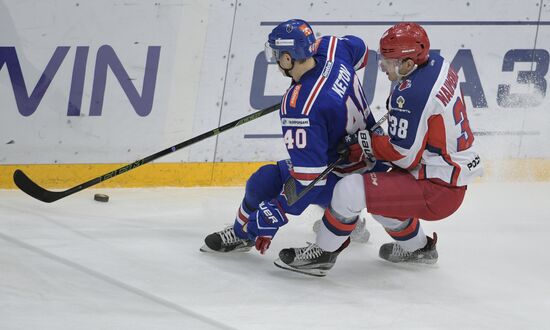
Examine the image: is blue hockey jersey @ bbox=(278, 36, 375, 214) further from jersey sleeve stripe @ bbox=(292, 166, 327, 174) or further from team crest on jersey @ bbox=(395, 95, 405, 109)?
team crest on jersey @ bbox=(395, 95, 405, 109)

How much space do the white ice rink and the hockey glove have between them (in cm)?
14

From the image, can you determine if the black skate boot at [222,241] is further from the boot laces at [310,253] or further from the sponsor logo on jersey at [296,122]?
the sponsor logo on jersey at [296,122]

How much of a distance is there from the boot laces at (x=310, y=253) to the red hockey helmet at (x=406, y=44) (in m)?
0.82

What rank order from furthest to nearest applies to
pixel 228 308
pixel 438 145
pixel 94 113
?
pixel 94 113 < pixel 438 145 < pixel 228 308

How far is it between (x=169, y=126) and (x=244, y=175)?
1.63 feet

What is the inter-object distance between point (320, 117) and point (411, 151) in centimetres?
37

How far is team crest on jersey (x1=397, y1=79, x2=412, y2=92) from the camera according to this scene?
3699 mm

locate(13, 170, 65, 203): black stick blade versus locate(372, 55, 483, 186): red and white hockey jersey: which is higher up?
locate(372, 55, 483, 186): red and white hockey jersey

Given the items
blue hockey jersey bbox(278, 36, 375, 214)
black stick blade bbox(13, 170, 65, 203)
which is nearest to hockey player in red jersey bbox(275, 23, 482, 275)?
blue hockey jersey bbox(278, 36, 375, 214)

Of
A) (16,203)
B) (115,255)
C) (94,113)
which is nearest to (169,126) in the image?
(94,113)

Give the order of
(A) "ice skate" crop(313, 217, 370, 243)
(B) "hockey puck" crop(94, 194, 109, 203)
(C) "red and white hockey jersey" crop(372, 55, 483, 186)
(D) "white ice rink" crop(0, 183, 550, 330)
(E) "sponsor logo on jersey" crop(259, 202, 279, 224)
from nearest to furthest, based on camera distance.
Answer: (D) "white ice rink" crop(0, 183, 550, 330)
(C) "red and white hockey jersey" crop(372, 55, 483, 186)
(E) "sponsor logo on jersey" crop(259, 202, 279, 224)
(A) "ice skate" crop(313, 217, 370, 243)
(B) "hockey puck" crop(94, 194, 109, 203)

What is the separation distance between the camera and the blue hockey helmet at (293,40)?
12.3 feet

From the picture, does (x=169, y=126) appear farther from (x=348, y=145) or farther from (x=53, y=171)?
(x=348, y=145)

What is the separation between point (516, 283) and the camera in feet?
13.4
